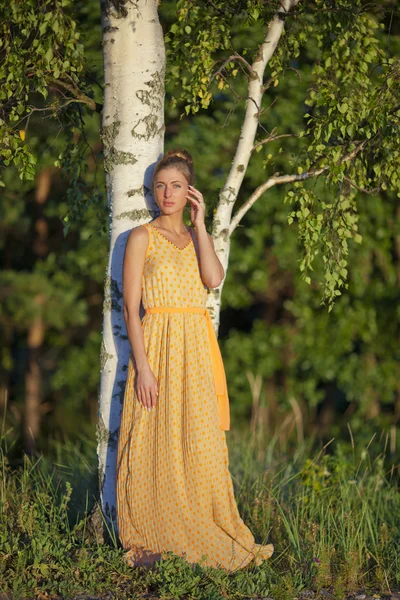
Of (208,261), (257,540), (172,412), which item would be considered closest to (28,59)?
(208,261)

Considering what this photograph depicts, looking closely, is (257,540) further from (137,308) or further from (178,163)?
(178,163)

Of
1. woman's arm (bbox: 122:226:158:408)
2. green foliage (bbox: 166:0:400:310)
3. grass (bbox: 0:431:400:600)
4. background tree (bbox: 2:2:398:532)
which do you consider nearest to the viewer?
grass (bbox: 0:431:400:600)

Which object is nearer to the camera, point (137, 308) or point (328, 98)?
point (137, 308)

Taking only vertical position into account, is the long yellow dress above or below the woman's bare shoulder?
below

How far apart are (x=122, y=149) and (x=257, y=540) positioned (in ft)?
6.93

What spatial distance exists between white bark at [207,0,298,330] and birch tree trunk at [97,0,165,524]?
37 cm

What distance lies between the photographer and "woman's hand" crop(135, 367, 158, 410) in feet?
12.3

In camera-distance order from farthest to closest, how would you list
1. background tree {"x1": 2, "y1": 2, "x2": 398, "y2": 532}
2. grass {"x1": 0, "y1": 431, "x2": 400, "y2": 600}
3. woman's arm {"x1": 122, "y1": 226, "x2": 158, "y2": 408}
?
1. background tree {"x1": 2, "y1": 2, "x2": 398, "y2": 532}
2. woman's arm {"x1": 122, "y1": 226, "x2": 158, "y2": 408}
3. grass {"x1": 0, "y1": 431, "x2": 400, "y2": 600}

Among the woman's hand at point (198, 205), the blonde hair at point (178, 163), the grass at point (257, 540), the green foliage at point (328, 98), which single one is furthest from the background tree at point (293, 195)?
the grass at point (257, 540)

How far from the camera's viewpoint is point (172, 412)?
3791mm

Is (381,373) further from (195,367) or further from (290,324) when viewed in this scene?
(195,367)

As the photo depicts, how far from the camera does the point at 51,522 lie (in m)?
4.06

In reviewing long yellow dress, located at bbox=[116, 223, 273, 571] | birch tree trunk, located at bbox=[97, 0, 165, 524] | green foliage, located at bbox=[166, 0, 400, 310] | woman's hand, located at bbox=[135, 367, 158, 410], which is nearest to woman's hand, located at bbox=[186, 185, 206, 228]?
long yellow dress, located at bbox=[116, 223, 273, 571]

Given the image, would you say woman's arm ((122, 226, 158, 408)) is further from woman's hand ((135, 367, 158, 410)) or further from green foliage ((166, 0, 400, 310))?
green foliage ((166, 0, 400, 310))
